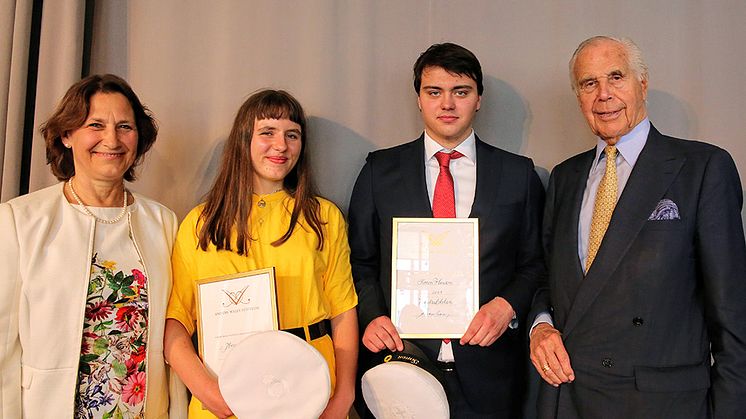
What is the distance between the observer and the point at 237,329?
1938mm

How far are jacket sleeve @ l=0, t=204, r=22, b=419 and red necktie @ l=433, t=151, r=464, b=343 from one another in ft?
4.37

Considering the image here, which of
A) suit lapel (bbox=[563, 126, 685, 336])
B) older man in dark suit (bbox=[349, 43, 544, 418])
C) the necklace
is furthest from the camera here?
older man in dark suit (bbox=[349, 43, 544, 418])

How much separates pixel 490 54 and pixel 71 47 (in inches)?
68.0

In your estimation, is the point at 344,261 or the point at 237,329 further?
the point at 344,261

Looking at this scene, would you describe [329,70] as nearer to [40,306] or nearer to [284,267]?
[284,267]

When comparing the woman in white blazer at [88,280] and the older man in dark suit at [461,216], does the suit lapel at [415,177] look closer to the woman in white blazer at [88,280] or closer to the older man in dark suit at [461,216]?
the older man in dark suit at [461,216]

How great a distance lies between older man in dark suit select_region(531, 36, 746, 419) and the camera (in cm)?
174

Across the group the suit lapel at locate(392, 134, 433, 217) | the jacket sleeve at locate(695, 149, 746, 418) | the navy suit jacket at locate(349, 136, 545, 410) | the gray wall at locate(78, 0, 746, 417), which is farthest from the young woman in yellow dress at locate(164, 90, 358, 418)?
the jacket sleeve at locate(695, 149, 746, 418)

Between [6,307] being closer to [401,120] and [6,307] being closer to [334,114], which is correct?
[334,114]

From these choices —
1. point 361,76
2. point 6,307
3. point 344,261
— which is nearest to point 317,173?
point 361,76

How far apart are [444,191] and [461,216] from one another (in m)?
0.11

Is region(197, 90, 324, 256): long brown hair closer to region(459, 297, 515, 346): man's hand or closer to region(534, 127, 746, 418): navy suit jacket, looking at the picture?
region(459, 297, 515, 346): man's hand

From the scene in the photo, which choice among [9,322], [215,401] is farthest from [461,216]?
[9,322]

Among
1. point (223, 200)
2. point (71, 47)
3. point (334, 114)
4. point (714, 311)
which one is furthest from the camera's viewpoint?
point (334, 114)
